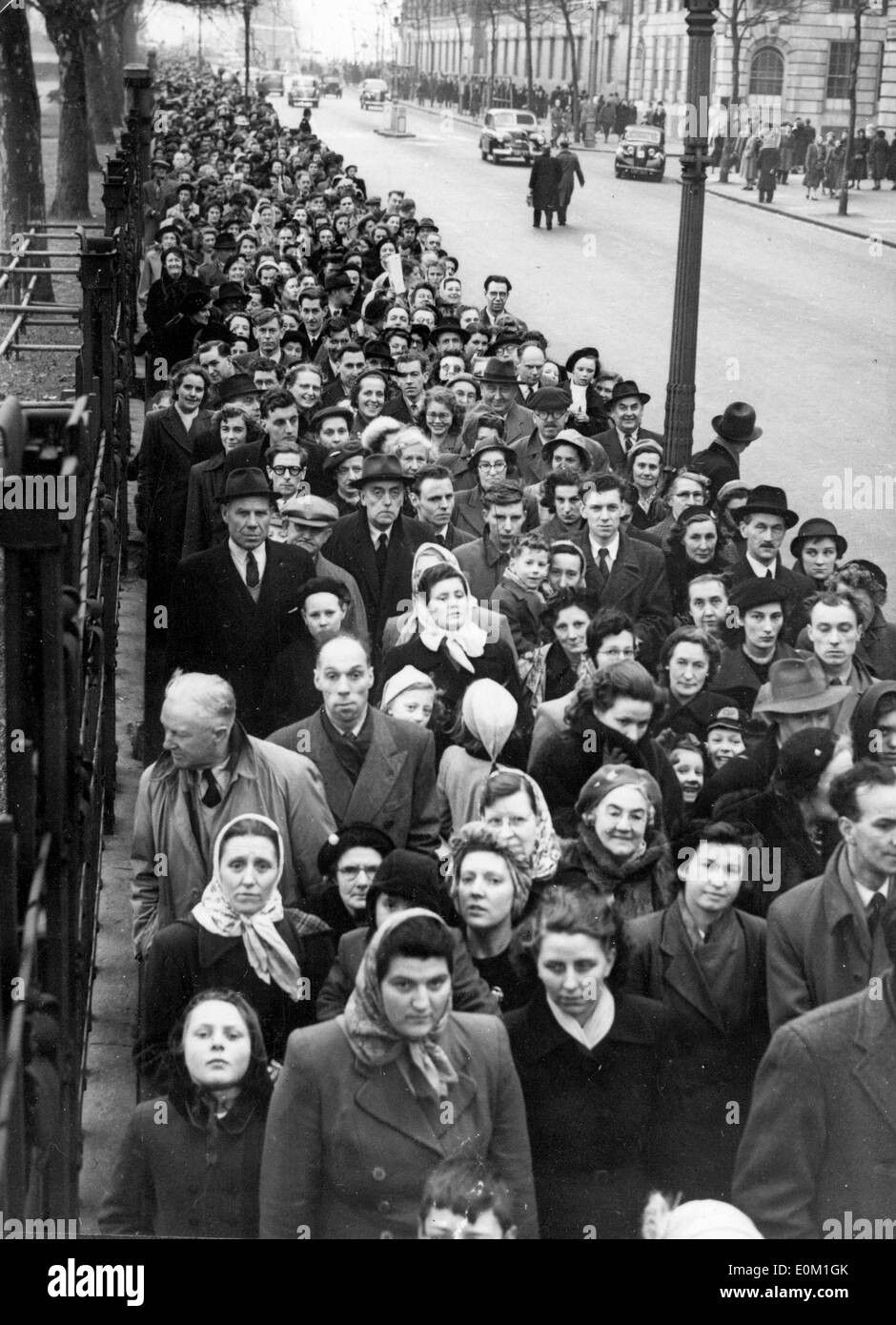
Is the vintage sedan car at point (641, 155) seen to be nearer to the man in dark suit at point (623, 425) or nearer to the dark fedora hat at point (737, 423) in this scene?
the man in dark suit at point (623, 425)

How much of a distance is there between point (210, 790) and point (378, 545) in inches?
102

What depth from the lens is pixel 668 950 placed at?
4750 millimetres

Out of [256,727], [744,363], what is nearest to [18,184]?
[744,363]

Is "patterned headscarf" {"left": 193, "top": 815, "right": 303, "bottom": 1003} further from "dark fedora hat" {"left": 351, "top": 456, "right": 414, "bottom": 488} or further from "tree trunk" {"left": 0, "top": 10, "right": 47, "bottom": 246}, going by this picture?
"tree trunk" {"left": 0, "top": 10, "right": 47, "bottom": 246}

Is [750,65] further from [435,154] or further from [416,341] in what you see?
[416,341]

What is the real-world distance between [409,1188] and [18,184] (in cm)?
1836

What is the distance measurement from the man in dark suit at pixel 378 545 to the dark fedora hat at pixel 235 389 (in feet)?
6.68

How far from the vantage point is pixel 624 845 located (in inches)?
199

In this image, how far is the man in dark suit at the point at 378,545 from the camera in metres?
7.70

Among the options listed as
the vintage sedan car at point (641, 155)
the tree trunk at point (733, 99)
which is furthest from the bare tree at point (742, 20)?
the vintage sedan car at point (641, 155)

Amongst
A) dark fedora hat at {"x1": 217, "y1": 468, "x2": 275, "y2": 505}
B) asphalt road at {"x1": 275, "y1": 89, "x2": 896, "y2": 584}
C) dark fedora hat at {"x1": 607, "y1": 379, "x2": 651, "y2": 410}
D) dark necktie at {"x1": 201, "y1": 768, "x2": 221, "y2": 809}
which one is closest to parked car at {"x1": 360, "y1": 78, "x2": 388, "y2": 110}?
asphalt road at {"x1": 275, "y1": 89, "x2": 896, "y2": 584}

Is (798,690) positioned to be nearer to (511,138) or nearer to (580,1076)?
(580,1076)

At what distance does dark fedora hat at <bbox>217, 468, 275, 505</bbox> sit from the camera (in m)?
7.11

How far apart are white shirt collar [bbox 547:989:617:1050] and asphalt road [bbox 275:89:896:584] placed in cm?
877
